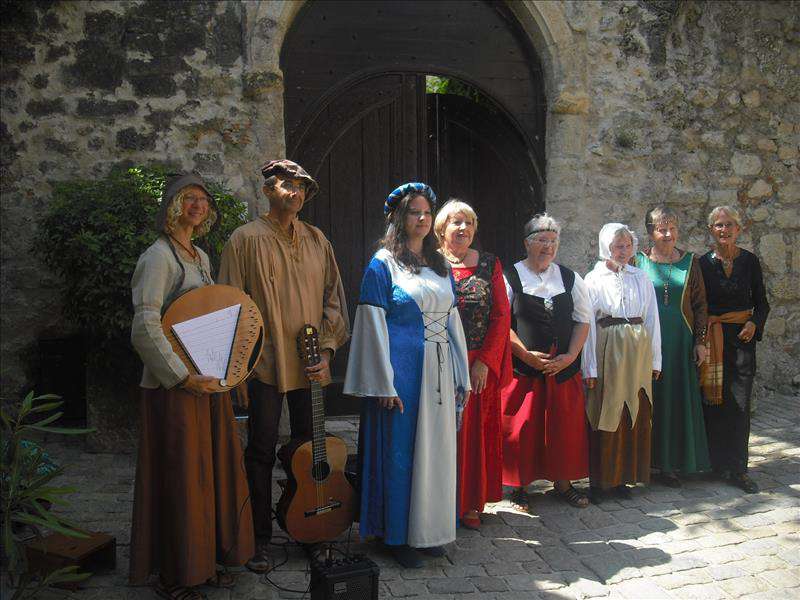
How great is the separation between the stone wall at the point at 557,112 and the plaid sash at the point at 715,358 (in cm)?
165

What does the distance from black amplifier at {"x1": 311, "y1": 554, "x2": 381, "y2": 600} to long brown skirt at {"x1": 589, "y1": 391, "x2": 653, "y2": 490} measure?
1982mm

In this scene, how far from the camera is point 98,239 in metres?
4.46

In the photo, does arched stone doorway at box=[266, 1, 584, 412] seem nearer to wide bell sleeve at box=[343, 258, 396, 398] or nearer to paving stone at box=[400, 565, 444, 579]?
wide bell sleeve at box=[343, 258, 396, 398]

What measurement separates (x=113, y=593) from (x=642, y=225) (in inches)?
195

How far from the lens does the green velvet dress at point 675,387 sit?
4598 millimetres

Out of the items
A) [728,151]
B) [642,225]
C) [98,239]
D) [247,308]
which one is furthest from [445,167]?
[247,308]

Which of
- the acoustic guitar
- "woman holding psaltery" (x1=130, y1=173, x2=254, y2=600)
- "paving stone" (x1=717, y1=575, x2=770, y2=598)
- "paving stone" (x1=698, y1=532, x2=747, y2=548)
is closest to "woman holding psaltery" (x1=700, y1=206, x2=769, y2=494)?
"paving stone" (x1=698, y1=532, x2=747, y2=548)

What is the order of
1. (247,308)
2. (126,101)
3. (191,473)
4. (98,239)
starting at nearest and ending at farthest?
(191,473) → (247,308) → (98,239) → (126,101)

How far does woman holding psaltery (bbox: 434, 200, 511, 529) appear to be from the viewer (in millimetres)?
3885

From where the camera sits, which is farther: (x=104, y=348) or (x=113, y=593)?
(x=104, y=348)

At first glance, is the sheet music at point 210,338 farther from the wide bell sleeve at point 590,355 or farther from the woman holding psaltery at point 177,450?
the wide bell sleeve at point 590,355

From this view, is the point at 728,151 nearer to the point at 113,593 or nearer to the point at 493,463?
the point at 493,463

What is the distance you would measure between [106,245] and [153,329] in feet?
5.82

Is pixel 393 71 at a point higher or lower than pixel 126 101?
higher
